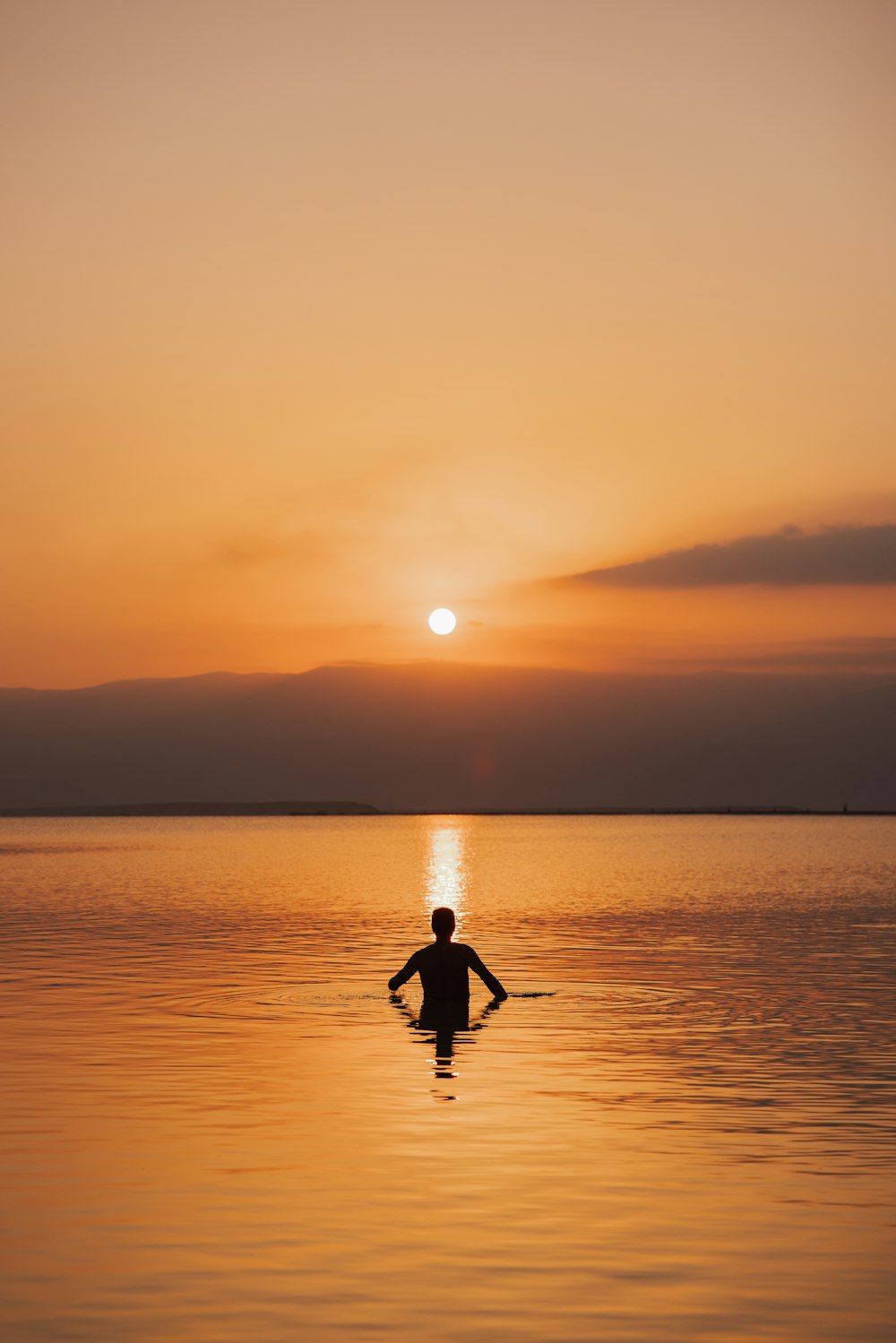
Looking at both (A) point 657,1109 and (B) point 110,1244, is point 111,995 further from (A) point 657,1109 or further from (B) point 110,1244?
(B) point 110,1244

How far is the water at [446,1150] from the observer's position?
1350 centimetres

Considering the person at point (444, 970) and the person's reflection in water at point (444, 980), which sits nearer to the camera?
the person's reflection in water at point (444, 980)

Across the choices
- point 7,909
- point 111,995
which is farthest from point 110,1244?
point 7,909

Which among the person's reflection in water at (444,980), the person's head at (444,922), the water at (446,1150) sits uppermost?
the person's head at (444,922)

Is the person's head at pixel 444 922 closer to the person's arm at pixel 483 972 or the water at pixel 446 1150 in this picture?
the person's arm at pixel 483 972

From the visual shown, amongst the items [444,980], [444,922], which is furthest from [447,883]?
[444,922]

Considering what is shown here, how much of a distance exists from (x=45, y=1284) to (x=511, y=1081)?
470 inches

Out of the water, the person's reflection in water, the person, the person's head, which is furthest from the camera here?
the person

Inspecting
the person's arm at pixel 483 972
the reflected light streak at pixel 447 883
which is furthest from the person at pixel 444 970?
the reflected light streak at pixel 447 883

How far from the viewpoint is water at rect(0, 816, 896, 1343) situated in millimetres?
13500

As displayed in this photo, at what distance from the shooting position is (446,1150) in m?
19.8

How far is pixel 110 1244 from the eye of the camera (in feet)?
50.5

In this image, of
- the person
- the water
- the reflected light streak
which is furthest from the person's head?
the reflected light streak

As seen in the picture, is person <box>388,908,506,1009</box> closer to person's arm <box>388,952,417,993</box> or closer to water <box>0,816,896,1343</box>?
person's arm <box>388,952,417,993</box>
